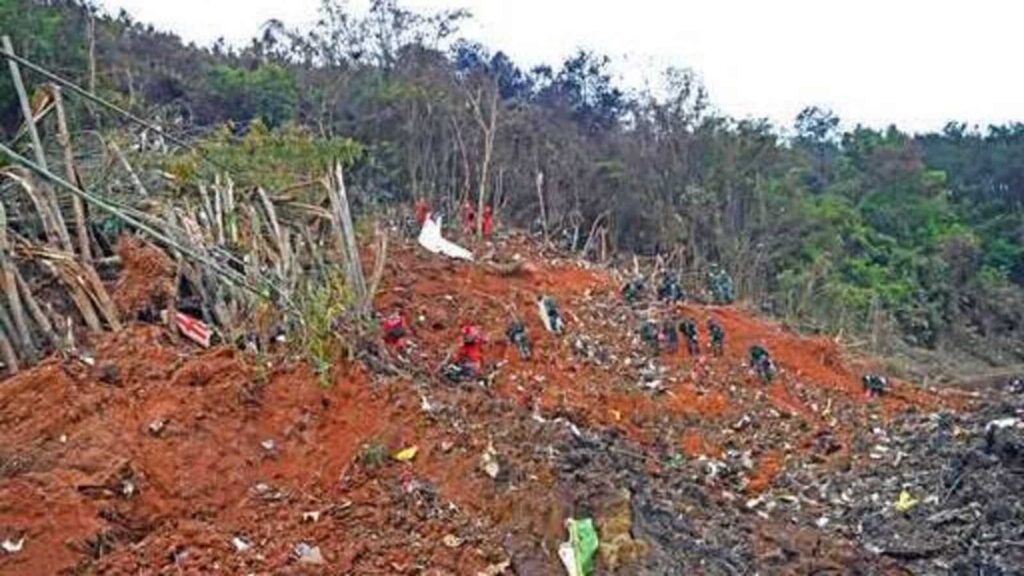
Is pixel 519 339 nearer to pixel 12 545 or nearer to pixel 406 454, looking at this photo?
pixel 406 454

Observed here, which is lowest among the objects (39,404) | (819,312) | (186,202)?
(819,312)

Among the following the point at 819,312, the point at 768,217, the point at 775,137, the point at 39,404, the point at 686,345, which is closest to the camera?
the point at 39,404

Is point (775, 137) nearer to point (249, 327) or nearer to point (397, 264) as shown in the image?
point (397, 264)

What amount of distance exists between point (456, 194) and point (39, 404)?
11.0 m

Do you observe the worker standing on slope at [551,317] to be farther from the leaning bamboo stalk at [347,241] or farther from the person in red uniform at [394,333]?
the leaning bamboo stalk at [347,241]

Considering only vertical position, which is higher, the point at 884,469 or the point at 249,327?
the point at 249,327

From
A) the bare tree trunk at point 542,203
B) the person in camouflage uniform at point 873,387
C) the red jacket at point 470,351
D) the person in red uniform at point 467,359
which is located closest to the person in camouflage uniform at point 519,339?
the person in red uniform at point 467,359

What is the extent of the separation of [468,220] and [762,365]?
491cm

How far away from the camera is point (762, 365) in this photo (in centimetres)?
983

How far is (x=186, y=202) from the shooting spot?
25.3 ft

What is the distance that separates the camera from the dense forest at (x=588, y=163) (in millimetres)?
15750

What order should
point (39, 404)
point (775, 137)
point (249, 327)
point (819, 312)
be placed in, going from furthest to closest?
1. point (775, 137)
2. point (819, 312)
3. point (249, 327)
4. point (39, 404)

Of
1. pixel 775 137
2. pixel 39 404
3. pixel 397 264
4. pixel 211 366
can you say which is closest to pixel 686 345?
pixel 397 264

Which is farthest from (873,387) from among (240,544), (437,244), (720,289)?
(240,544)
